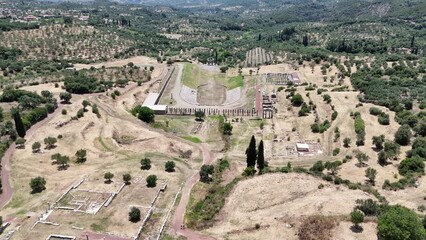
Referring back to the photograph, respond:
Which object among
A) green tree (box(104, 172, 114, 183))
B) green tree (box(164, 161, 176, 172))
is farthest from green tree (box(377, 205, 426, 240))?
green tree (box(104, 172, 114, 183))

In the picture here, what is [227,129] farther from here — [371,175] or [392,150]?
[371,175]

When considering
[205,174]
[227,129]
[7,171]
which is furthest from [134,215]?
[227,129]

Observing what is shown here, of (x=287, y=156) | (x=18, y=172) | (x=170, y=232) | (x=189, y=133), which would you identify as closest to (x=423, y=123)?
(x=287, y=156)

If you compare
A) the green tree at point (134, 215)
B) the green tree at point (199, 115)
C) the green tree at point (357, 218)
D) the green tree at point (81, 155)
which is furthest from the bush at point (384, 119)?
the green tree at point (81, 155)

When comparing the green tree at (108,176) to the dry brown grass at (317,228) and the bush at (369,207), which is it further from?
the bush at (369,207)

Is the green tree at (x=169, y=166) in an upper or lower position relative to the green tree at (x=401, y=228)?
lower

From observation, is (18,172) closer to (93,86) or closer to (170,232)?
(170,232)

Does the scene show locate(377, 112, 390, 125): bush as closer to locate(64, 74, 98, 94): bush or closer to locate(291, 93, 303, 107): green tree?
locate(291, 93, 303, 107): green tree
